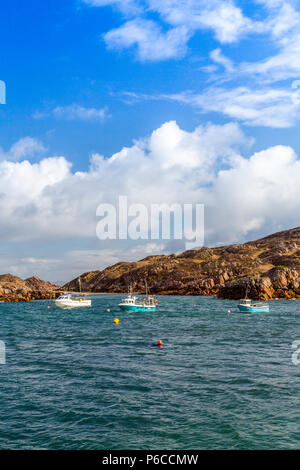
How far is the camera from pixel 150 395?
2728cm

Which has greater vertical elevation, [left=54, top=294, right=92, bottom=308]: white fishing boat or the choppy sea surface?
the choppy sea surface

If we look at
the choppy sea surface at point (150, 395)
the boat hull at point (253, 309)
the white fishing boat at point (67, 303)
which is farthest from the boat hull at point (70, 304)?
the choppy sea surface at point (150, 395)

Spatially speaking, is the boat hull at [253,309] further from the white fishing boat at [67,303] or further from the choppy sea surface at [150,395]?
the choppy sea surface at [150,395]

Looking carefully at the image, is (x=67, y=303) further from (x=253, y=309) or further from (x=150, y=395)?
(x=150, y=395)

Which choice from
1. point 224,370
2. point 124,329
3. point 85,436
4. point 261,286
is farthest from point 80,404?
point 261,286

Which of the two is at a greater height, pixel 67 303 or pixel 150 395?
pixel 150 395

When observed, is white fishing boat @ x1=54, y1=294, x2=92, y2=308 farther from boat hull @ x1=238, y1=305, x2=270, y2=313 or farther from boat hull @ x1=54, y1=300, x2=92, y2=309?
boat hull @ x1=238, y1=305, x2=270, y2=313

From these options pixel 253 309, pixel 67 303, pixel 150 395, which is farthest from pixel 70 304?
pixel 150 395

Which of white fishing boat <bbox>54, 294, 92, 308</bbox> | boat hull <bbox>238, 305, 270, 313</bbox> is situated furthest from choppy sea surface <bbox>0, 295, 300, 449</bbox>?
white fishing boat <bbox>54, 294, 92, 308</bbox>

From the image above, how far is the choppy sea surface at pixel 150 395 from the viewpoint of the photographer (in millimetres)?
20406

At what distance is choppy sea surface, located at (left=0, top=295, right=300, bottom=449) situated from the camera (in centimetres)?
2041

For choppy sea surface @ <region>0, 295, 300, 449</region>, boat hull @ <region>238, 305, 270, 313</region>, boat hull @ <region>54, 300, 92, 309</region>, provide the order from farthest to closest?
boat hull @ <region>54, 300, 92, 309</region>
boat hull @ <region>238, 305, 270, 313</region>
choppy sea surface @ <region>0, 295, 300, 449</region>

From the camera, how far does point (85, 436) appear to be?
67.6 feet
